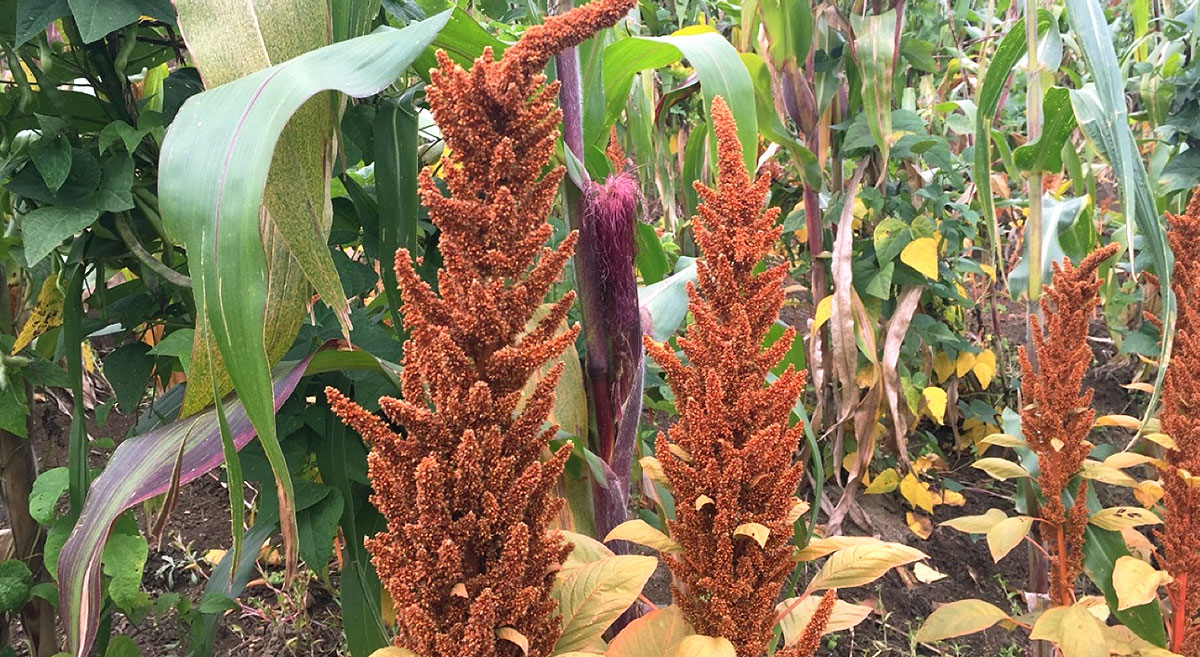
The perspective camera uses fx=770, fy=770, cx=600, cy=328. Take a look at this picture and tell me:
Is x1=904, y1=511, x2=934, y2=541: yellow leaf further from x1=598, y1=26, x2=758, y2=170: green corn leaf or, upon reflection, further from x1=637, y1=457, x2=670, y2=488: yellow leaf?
x1=637, y1=457, x2=670, y2=488: yellow leaf

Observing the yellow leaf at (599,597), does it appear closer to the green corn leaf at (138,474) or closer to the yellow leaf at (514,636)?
the yellow leaf at (514,636)

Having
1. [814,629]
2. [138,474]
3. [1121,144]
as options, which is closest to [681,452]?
[814,629]

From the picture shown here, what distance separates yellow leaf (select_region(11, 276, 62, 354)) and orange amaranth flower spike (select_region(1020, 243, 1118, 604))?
1363 mm

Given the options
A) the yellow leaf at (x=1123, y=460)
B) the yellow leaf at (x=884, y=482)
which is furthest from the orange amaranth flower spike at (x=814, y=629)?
the yellow leaf at (x=884, y=482)

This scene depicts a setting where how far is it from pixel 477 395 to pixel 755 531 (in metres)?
0.22

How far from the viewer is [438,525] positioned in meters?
0.47

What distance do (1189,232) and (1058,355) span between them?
0.37 m

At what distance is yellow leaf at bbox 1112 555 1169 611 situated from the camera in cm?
105

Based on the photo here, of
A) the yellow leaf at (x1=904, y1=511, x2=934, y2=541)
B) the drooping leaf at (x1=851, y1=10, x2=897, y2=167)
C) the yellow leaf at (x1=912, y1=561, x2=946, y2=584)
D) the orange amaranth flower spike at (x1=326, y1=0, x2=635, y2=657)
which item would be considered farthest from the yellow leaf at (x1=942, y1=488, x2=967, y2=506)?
the orange amaranth flower spike at (x1=326, y1=0, x2=635, y2=657)

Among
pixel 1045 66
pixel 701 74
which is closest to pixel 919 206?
pixel 1045 66

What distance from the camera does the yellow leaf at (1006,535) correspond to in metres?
1.14

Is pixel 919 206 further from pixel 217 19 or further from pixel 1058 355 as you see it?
pixel 217 19

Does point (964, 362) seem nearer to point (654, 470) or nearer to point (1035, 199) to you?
point (1035, 199)

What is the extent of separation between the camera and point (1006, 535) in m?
1.16
